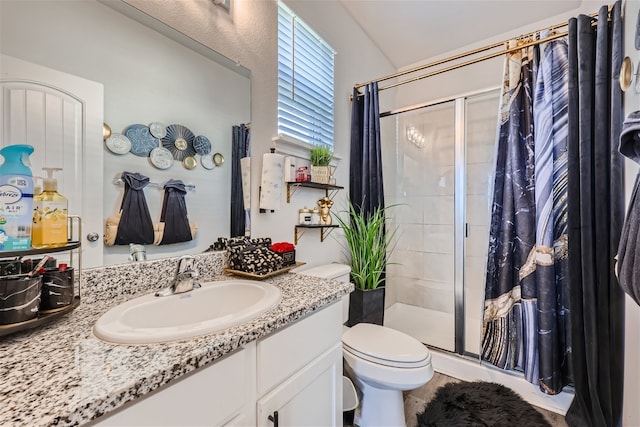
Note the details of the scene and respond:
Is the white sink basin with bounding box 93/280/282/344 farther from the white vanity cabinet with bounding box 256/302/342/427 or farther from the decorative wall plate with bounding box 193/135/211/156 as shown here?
the decorative wall plate with bounding box 193/135/211/156

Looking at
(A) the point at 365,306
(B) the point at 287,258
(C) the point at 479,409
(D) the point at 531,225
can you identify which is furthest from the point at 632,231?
(A) the point at 365,306

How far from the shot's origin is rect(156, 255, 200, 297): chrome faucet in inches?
36.2

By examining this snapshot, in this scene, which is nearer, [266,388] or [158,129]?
[266,388]

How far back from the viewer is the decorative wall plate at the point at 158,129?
102cm

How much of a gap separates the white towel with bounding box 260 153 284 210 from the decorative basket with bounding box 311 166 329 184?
260 millimetres

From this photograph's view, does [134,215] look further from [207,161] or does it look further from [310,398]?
[310,398]

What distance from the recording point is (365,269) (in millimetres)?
1883

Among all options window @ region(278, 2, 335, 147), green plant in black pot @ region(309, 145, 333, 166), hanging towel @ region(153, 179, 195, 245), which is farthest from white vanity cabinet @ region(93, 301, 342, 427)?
window @ region(278, 2, 335, 147)

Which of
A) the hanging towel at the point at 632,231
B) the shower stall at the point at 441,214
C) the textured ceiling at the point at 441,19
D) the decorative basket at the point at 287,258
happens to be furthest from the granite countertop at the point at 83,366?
the textured ceiling at the point at 441,19

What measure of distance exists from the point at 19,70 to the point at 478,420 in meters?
2.26

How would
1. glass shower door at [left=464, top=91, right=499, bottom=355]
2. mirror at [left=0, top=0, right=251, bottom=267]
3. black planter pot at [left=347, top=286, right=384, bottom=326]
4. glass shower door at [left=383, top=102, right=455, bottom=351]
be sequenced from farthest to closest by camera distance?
glass shower door at [left=383, top=102, right=455, bottom=351] < glass shower door at [left=464, top=91, right=499, bottom=355] < black planter pot at [left=347, top=286, right=384, bottom=326] < mirror at [left=0, top=0, right=251, bottom=267]

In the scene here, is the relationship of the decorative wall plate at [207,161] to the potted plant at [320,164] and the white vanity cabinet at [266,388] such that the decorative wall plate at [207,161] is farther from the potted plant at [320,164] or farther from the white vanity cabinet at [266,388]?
the white vanity cabinet at [266,388]

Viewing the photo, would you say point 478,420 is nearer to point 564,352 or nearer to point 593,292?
point 564,352

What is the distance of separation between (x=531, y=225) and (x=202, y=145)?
176 centimetres
